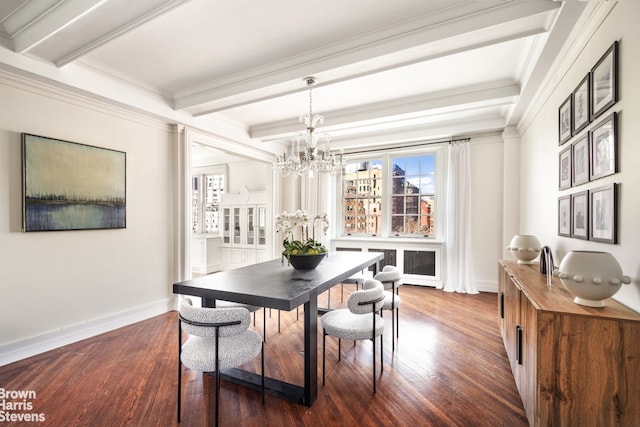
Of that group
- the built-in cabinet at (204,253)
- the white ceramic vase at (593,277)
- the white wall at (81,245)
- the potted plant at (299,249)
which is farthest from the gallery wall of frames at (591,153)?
the built-in cabinet at (204,253)

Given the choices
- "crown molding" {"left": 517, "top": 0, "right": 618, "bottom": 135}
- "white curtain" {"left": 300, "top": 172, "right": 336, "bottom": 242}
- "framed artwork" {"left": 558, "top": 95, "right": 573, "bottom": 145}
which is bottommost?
"white curtain" {"left": 300, "top": 172, "right": 336, "bottom": 242}

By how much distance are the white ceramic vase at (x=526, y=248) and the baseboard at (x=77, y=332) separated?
4.20m

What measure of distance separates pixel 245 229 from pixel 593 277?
6.13 m

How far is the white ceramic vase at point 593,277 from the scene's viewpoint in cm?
143

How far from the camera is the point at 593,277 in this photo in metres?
1.46

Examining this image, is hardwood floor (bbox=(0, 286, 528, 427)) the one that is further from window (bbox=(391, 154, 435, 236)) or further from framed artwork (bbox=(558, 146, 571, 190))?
window (bbox=(391, 154, 435, 236))

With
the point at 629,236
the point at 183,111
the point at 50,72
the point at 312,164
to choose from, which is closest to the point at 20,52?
the point at 50,72

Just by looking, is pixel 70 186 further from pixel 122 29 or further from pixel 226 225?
pixel 226 225

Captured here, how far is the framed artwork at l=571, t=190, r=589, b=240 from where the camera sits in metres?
2.08

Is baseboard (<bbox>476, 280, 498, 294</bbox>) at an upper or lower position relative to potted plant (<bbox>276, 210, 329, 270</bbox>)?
lower

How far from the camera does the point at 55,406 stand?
203 cm

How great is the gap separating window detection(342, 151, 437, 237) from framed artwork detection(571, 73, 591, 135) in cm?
308

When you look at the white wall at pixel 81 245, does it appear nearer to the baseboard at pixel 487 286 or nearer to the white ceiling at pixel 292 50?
the white ceiling at pixel 292 50

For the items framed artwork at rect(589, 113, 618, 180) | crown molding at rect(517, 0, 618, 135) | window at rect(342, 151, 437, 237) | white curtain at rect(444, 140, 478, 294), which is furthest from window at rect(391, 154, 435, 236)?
framed artwork at rect(589, 113, 618, 180)
